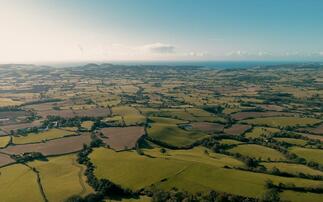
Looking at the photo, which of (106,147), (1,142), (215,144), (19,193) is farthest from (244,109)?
(19,193)

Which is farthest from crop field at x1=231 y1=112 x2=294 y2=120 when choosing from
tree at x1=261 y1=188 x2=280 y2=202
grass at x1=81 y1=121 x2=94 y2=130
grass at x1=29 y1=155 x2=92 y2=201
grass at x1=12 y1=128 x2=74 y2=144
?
tree at x1=261 y1=188 x2=280 y2=202

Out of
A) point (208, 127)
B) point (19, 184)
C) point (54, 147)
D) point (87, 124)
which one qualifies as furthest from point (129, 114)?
point (19, 184)

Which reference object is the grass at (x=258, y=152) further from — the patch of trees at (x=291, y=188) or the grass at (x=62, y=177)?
the grass at (x=62, y=177)

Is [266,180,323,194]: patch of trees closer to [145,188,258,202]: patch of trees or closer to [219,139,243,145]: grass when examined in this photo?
[145,188,258,202]: patch of trees

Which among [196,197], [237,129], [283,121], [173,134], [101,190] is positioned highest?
[101,190]

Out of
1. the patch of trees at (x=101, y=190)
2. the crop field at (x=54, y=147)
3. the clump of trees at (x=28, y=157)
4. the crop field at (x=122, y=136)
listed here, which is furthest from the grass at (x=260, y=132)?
the clump of trees at (x=28, y=157)

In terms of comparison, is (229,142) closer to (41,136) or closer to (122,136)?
(122,136)

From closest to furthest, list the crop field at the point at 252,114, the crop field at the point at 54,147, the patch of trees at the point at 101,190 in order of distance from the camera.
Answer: the patch of trees at the point at 101,190 → the crop field at the point at 54,147 → the crop field at the point at 252,114
